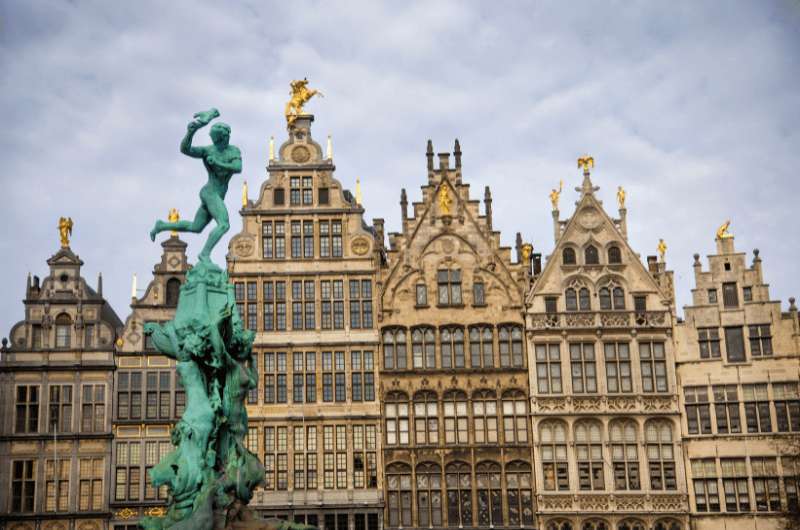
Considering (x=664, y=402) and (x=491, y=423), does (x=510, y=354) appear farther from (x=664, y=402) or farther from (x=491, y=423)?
(x=664, y=402)

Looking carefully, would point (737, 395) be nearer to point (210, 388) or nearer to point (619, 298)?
point (619, 298)

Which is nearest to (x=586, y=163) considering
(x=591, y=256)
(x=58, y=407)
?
(x=591, y=256)

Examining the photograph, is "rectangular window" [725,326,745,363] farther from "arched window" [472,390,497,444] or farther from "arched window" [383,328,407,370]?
"arched window" [383,328,407,370]

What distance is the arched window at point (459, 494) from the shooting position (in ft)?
135

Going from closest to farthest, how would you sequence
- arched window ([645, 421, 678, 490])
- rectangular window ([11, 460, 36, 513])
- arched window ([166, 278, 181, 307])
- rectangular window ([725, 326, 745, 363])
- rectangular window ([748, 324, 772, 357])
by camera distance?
arched window ([645, 421, 678, 490]) → rectangular window ([11, 460, 36, 513]) → rectangular window ([748, 324, 772, 357]) → rectangular window ([725, 326, 745, 363]) → arched window ([166, 278, 181, 307])

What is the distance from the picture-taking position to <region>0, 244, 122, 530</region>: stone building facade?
4134 cm

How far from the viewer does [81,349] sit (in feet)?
140

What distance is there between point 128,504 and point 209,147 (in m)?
19.0

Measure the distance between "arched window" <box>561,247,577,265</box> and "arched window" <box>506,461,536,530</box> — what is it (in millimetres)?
7890

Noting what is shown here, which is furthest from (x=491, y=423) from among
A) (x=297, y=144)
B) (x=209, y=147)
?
(x=209, y=147)

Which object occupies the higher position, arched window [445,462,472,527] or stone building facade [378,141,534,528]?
stone building facade [378,141,534,528]

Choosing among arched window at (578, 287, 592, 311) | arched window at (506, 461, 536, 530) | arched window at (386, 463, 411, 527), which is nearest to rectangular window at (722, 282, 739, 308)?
arched window at (578, 287, 592, 311)

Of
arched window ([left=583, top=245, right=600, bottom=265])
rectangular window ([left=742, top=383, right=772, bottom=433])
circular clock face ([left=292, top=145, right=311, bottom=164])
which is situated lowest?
rectangular window ([left=742, top=383, right=772, bottom=433])

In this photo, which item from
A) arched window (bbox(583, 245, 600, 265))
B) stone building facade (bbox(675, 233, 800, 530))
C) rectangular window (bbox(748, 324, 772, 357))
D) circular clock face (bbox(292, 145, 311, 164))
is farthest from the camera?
circular clock face (bbox(292, 145, 311, 164))
